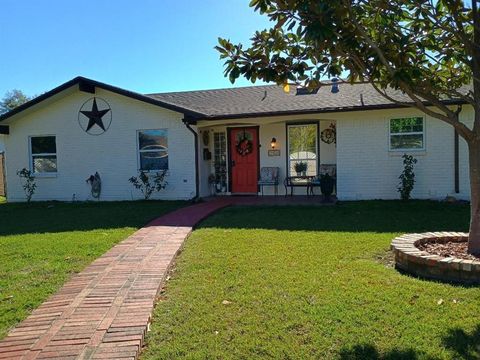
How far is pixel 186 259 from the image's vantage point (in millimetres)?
5711

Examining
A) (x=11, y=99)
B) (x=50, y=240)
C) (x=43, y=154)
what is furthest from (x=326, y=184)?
(x=11, y=99)

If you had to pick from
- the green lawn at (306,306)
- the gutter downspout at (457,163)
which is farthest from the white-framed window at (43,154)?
the gutter downspout at (457,163)

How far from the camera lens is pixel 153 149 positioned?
12.9 meters

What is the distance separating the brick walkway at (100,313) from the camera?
3143mm

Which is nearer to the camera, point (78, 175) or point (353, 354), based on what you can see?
point (353, 354)

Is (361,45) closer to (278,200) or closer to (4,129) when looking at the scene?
(278,200)

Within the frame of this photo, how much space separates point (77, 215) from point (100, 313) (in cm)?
707

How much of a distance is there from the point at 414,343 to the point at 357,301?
84 cm

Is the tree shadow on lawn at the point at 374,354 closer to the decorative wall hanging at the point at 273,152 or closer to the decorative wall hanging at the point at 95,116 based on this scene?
the decorative wall hanging at the point at 273,152

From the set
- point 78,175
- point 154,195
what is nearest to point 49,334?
→ point 154,195

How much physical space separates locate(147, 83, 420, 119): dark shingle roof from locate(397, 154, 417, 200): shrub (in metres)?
1.47

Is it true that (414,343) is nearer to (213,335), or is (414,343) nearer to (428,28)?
(213,335)

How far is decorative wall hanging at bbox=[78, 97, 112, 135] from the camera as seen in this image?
13.2 metres

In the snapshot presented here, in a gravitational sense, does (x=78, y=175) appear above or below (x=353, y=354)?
above
